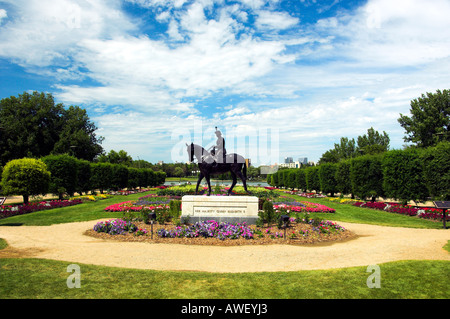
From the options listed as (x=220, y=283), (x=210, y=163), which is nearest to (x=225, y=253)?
(x=220, y=283)

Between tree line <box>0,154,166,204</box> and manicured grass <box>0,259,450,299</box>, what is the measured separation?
723 inches

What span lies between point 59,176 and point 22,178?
673cm

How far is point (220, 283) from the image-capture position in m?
6.01

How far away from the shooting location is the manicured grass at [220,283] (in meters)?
5.34

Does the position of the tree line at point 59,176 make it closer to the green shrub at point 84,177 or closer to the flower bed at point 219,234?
the green shrub at point 84,177

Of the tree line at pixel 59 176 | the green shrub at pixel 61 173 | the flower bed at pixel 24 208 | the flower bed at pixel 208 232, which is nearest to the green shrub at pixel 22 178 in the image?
the tree line at pixel 59 176

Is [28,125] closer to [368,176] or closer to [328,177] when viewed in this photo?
[328,177]

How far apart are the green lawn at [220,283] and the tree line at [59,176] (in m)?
18.0

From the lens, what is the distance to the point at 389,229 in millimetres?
14023

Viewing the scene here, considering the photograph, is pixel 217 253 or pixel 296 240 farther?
pixel 296 240

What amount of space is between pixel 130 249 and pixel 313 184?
3668 cm

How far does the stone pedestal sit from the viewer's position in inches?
521
